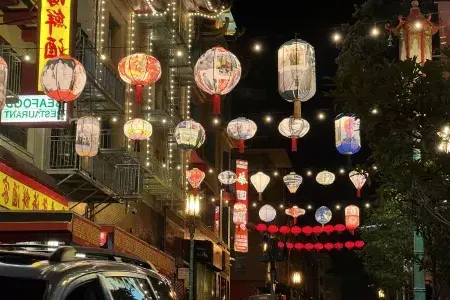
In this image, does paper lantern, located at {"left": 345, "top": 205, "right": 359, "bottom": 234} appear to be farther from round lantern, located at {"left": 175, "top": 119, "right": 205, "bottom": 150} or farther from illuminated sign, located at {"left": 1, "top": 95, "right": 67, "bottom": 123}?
illuminated sign, located at {"left": 1, "top": 95, "right": 67, "bottom": 123}

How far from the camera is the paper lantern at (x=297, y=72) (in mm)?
17734

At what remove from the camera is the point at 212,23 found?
138ft

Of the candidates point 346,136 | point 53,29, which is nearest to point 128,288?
point 53,29

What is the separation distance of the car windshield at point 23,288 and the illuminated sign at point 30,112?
43.8 ft

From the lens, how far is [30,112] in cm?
1747

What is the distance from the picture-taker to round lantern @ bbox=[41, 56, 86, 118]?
15.4m

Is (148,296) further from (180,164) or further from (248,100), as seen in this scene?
(248,100)

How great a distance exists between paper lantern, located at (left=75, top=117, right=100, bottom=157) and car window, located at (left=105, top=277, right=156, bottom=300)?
44.9ft

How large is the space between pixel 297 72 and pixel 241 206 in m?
28.1

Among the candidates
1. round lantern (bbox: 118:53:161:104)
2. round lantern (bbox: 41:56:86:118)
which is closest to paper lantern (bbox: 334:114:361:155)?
round lantern (bbox: 118:53:161:104)

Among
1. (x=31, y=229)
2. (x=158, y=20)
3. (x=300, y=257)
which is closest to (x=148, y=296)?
(x=31, y=229)

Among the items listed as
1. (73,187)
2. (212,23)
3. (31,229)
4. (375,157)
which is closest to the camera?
(375,157)

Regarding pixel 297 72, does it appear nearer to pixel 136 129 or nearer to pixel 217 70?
pixel 217 70

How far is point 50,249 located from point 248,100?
6560cm
